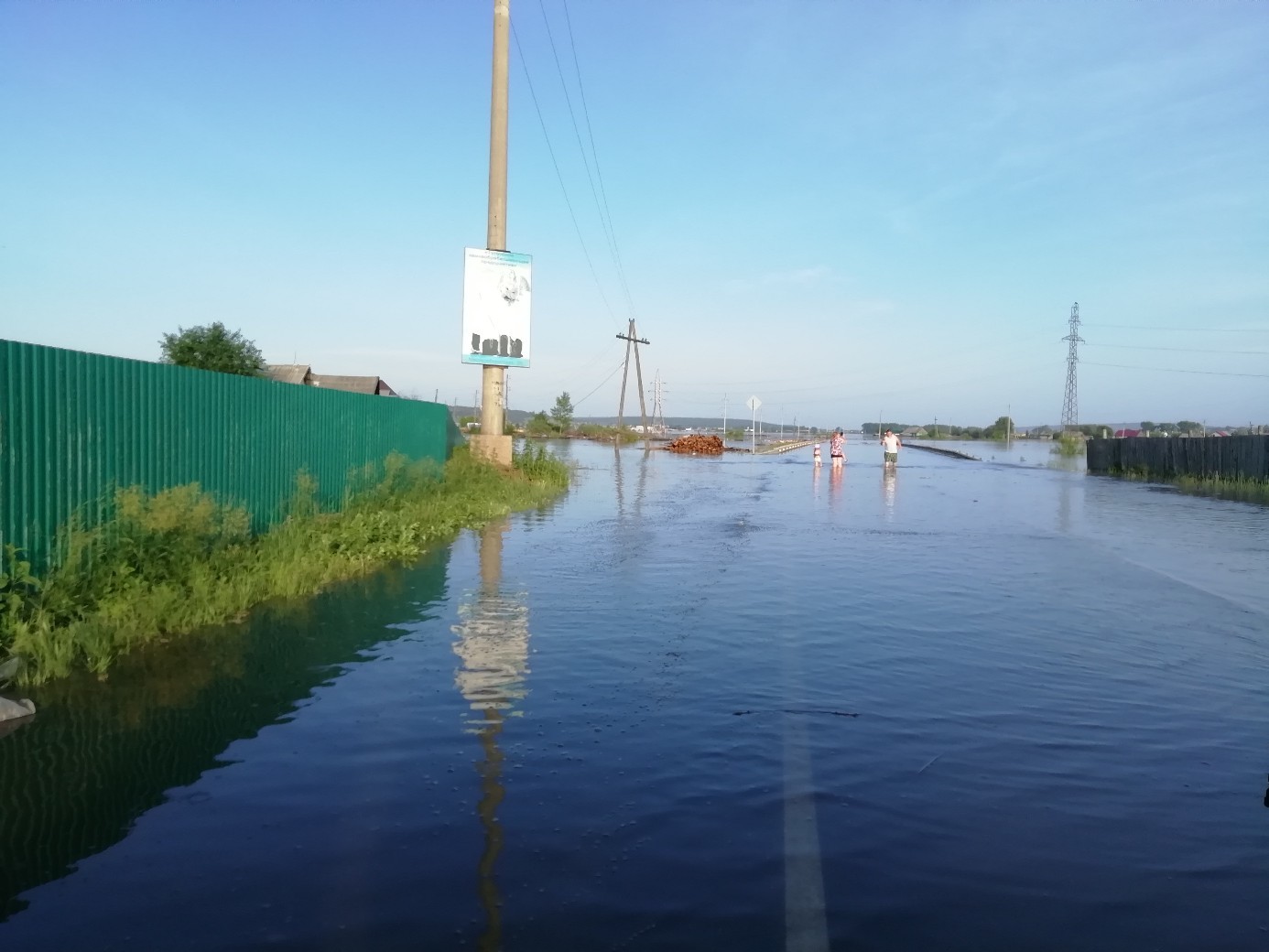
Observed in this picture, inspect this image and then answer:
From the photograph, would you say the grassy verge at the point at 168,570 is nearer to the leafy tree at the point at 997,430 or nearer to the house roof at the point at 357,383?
the house roof at the point at 357,383

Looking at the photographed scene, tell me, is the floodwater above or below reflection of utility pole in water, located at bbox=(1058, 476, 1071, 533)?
below

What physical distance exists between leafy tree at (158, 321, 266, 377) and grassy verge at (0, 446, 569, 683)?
87.3 ft

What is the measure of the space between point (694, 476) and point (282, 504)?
22293mm

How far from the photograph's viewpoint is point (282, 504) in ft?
40.3

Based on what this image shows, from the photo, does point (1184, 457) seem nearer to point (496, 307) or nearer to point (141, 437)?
point (496, 307)

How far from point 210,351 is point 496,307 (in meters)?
19.5

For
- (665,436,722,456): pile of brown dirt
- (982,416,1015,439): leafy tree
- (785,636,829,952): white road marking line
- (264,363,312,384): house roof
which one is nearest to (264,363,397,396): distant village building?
(264,363,312,384): house roof

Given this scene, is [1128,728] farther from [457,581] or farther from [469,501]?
[469,501]

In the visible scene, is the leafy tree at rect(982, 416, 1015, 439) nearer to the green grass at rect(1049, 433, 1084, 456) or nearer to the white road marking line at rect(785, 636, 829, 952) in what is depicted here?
the green grass at rect(1049, 433, 1084, 456)

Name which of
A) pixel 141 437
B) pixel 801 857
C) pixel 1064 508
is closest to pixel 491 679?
pixel 801 857

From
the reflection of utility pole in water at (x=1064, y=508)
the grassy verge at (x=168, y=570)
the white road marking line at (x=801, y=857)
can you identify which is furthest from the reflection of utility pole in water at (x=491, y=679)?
the reflection of utility pole in water at (x=1064, y=508)

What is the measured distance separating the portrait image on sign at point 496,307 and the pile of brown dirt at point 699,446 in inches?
1368

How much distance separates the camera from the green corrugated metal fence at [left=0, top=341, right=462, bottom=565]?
23.7 feet

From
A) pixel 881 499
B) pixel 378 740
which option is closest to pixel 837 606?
pixel 378 740
